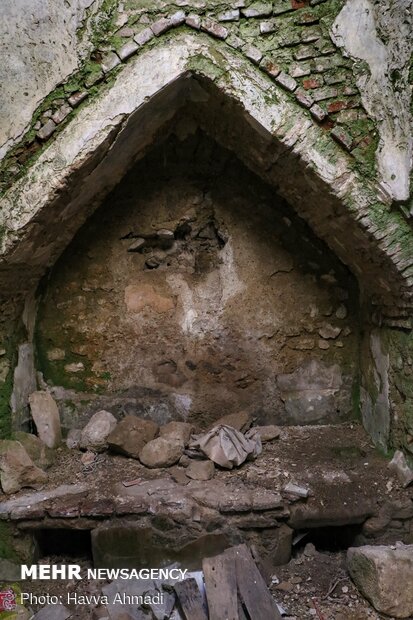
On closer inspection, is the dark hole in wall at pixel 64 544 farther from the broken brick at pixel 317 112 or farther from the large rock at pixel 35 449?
the broken brick at pixel 317 112

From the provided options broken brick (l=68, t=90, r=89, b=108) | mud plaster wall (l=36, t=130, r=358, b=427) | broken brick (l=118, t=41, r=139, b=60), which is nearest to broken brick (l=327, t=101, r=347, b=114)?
Result: mud plaster wall (l=36, t=130, r=358, b=427)

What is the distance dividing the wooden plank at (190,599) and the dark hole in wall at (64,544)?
785 mm

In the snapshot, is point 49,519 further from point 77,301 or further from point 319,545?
point 319,545

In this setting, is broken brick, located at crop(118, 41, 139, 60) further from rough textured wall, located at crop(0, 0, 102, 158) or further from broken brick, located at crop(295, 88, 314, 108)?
broken brick, located at crop(295, 88, 314, 108)

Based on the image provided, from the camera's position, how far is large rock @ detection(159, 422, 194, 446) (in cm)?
290

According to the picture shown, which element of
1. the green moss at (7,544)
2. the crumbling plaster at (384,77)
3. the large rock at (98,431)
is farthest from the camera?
the large rock at (98,431)

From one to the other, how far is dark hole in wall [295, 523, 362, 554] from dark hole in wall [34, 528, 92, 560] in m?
1.33

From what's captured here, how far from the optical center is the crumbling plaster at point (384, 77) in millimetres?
2273


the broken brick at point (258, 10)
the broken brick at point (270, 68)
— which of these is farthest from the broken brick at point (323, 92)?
the broken brick at point (258, 10)

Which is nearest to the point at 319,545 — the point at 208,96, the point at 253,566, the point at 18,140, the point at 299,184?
the point at 253,566

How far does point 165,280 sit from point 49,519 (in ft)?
5.66

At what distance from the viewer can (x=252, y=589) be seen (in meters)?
2.18

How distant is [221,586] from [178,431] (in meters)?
0.98

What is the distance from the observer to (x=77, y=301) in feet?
10.6
